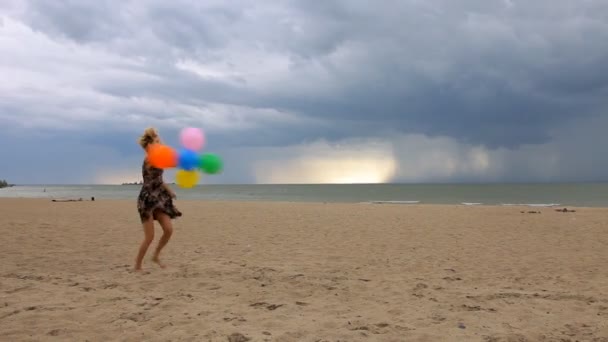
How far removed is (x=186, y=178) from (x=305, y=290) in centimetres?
202

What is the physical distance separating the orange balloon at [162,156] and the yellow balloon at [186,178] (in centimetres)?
17

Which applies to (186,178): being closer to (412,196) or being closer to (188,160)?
(188,160)

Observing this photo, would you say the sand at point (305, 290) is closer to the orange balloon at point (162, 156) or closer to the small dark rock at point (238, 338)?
the small dark rock at point (238, 338)

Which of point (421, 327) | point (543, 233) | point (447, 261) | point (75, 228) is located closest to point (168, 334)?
point (421, 327)

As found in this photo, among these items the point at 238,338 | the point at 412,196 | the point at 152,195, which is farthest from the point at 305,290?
the point at 412,196

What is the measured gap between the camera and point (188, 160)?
5.45 m

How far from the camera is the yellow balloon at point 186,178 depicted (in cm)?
552

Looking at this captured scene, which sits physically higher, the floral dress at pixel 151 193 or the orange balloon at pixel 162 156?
the orange balloon at pixel 162 156

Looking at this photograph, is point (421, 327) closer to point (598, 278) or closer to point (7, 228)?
point (598, 278)

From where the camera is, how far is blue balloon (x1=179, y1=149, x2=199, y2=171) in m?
5.40

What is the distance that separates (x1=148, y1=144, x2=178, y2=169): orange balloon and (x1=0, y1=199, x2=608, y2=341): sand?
60.6 inches

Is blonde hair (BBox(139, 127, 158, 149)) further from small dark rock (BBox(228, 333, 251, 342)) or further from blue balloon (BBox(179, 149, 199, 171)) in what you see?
small dark rock (BBox(228, 333, 251, 342))

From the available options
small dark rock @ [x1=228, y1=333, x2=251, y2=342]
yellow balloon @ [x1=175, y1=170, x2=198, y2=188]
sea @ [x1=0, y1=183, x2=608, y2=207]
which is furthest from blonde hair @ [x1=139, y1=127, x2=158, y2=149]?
sea @ [x1=0, y1=183, x2=608, y2=207]

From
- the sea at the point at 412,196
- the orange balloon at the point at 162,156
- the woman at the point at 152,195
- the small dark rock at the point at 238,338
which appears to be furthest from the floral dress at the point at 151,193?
the sea at the point at 412,196
